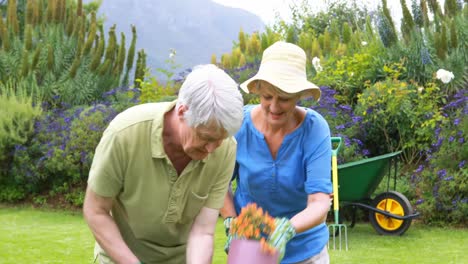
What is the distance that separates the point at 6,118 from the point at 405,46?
494 centimetres

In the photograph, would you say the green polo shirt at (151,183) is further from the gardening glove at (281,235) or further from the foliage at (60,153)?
the foliage at (60,153)

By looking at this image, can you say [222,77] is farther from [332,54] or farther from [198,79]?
[332,54]

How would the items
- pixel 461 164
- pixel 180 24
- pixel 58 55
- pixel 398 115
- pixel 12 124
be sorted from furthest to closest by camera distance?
pixel 180 24
pixel 58 55
pixel 12 124
pixel 398 115
pixel 461 164

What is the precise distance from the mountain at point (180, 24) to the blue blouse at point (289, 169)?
2420 inches

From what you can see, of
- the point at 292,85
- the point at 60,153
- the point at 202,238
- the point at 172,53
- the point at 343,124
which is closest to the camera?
the point at 202,238

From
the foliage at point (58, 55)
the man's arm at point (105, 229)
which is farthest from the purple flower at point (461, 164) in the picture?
the foliage at point (58, 55)

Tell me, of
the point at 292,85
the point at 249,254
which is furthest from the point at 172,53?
the point at 249,254

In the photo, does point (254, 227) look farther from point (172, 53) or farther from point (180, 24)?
point (180, 24)

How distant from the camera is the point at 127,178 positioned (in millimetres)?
2256

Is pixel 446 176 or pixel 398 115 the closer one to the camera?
pixel 446 176

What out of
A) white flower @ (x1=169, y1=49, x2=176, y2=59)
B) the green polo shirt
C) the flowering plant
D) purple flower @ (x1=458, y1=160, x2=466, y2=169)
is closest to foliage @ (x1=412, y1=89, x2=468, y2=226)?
purple flower @ (x1=458, y1=160, x2=466, y2=169)

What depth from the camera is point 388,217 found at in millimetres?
6648

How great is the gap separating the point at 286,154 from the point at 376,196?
419 centimetres

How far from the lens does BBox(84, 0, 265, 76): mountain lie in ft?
225
